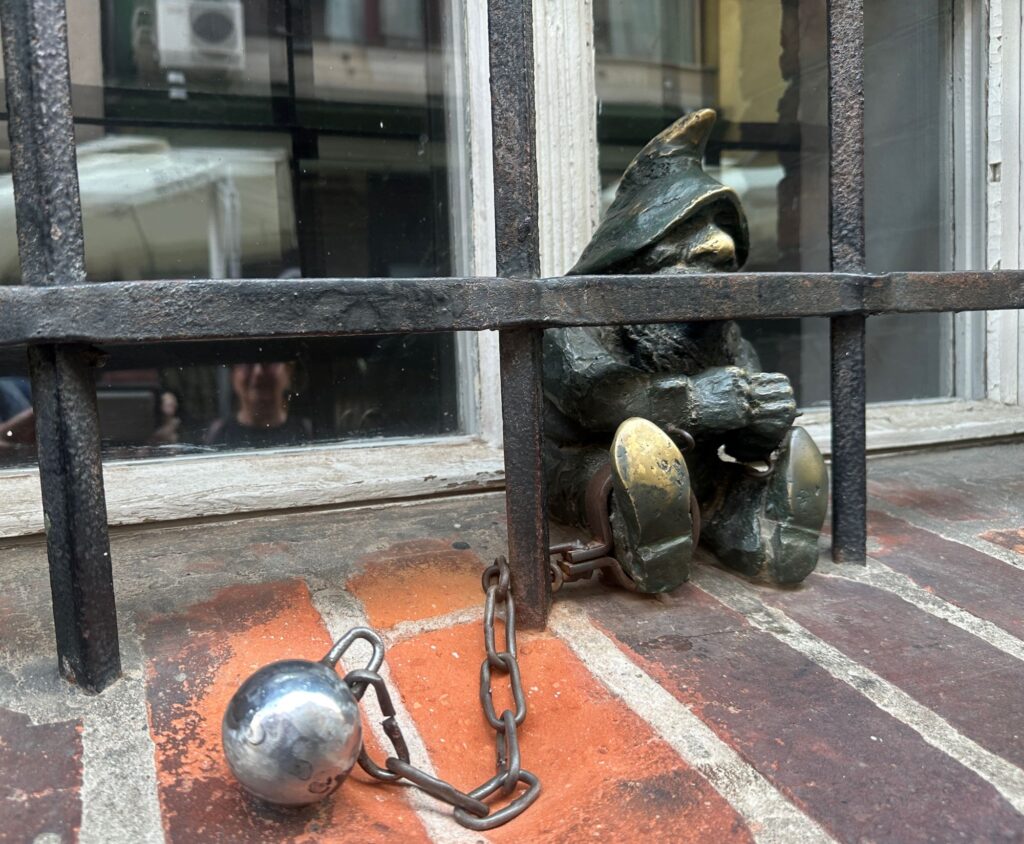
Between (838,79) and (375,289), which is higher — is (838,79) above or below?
above

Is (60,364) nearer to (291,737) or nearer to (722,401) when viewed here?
(291,737)

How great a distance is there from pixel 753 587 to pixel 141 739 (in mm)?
683

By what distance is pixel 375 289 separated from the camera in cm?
82

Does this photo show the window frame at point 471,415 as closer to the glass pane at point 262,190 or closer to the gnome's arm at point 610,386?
the glass pane at point 262,190

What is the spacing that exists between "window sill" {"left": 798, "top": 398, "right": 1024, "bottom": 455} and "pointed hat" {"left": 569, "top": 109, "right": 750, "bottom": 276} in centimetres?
75

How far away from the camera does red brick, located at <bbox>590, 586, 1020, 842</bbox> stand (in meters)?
0.61

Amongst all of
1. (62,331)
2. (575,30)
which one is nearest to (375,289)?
(62,331)

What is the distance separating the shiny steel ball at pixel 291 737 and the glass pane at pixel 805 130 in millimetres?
1436

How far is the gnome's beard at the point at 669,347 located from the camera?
1.08 metres

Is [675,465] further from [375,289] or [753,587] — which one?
[375,289]

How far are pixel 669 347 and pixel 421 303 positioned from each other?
1.25 ft

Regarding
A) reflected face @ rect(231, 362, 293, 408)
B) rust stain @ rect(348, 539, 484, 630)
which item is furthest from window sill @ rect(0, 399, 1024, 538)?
rust stain @ rect(348, 539, 484, 630)

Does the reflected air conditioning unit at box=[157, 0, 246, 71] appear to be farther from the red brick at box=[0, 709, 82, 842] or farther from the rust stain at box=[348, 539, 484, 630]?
the red brick at box=[0, 709, 82, 842]

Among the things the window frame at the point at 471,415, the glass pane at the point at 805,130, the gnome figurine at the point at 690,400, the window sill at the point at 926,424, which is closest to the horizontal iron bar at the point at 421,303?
the gnome figurine at the point at 690,400
